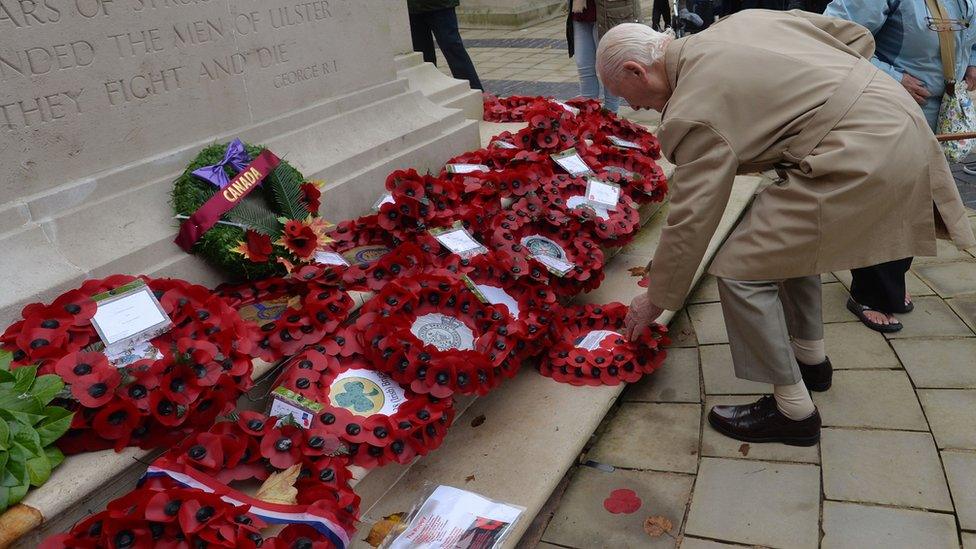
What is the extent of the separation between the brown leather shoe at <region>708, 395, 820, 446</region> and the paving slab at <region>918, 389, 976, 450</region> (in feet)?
1.36

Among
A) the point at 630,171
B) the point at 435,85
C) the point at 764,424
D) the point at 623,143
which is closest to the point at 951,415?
the point at 764,424

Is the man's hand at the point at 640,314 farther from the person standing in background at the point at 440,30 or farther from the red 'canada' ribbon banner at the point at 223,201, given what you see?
the person standing in background at the point at 440,30

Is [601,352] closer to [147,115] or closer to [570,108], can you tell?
[147,115]

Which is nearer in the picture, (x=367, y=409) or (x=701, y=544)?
(x=701, y=544)

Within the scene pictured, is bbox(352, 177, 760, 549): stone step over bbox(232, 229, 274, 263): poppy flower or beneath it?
beneath

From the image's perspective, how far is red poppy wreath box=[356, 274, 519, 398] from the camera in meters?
2.50

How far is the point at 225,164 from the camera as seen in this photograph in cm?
304

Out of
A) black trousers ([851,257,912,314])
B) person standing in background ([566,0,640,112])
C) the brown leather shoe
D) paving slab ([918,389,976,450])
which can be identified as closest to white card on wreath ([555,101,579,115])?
person standing in background ([566,0,640,112])

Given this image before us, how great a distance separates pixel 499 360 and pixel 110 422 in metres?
1.28

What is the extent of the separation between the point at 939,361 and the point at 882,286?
1.36 feet

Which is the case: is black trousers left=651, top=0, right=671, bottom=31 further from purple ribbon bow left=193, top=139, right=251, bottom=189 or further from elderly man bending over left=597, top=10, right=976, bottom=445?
purple ribbon bow left=193, top=139, right=251, bottom=189

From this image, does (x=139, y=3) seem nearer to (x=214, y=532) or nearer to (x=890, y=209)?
(x=214, y=532)

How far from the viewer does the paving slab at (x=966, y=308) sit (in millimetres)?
3256

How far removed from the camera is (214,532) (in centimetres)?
177
